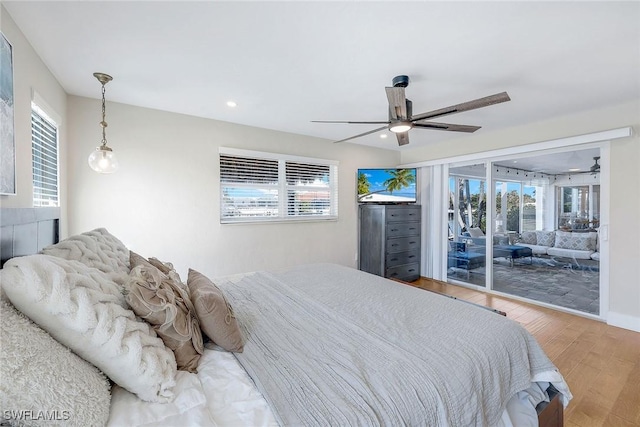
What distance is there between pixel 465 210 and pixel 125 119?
491 cm

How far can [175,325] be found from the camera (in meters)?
1.05

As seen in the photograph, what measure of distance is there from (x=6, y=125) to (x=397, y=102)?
2386mm

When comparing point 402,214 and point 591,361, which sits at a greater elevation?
point 402,214

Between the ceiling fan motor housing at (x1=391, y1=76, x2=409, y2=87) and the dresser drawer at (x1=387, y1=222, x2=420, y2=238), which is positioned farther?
the dresser drawer at (x1=387, y1=222, x2=420, y2=238)

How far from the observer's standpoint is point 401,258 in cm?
458

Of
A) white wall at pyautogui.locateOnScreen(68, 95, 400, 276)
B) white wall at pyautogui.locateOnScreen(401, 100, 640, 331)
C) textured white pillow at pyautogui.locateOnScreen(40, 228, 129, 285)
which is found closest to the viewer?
textured white pillow at pyautogui.locateOnScreen(40, 228, 129, 285)

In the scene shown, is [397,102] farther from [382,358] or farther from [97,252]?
[97,252]

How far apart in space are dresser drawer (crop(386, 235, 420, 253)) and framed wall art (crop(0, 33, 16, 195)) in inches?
162

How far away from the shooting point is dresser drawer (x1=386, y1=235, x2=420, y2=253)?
14.5ft

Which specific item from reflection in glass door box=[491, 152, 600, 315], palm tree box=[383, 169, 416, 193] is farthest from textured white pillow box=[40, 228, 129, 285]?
reflection in glass door box=[491, 152, 600, 315]

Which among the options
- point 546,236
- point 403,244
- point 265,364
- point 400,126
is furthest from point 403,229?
point 265,364

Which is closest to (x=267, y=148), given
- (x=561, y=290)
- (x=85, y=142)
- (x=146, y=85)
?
(x=146, y=85)

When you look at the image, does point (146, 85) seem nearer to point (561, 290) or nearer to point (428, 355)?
point (428, 355)

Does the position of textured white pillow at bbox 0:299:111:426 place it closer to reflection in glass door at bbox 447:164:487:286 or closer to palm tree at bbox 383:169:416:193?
palm tree at bbox 383:169:416:193
